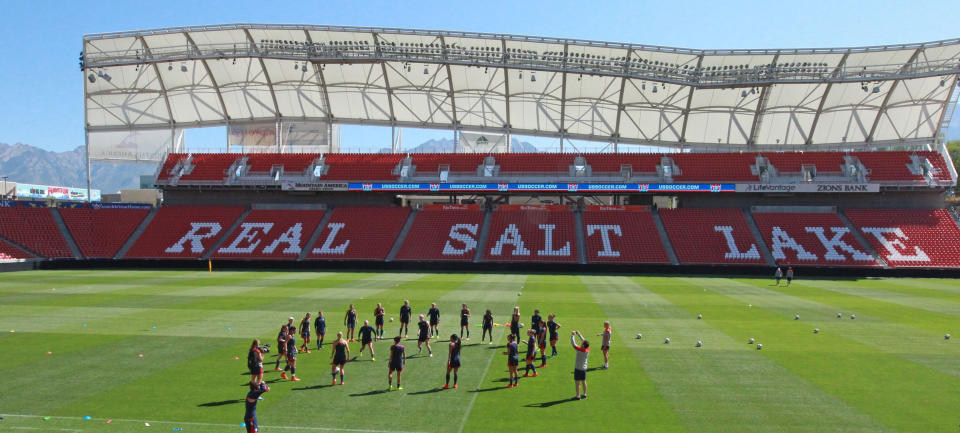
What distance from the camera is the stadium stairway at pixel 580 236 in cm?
4256

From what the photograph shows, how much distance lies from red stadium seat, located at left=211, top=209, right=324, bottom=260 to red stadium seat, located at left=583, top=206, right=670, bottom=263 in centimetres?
2248

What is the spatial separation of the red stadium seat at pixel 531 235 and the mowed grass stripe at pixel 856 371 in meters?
19.8

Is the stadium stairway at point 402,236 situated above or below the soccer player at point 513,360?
above

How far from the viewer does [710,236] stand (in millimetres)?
44156

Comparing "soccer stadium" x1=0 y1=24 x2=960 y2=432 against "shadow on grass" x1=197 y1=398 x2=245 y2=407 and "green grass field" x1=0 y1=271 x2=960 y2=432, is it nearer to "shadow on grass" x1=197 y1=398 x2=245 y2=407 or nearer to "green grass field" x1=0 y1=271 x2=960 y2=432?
"green grass field" x1=0 y1=271 x2=960 y2=432

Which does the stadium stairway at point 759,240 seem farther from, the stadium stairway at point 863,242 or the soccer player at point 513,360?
the soccer player at point 513,360

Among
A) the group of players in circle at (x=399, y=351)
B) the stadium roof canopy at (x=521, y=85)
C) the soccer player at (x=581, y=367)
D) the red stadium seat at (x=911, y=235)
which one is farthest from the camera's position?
the stadium roof canopy at (x=521, y=85)

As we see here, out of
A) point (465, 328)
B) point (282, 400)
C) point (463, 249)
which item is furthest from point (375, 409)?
point (463, 249)

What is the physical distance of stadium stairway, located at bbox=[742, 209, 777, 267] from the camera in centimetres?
4088

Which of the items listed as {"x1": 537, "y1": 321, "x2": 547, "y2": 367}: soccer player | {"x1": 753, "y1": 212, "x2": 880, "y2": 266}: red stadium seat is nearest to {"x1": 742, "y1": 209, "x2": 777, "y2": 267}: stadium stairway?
{"x1": 753, "y1": 212, "x2": 880, "y2": 266}: red stadium seat

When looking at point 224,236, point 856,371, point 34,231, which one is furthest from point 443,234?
point 856,371

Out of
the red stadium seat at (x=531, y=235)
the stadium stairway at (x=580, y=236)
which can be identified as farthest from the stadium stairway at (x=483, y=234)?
the stadium stairway at (x=580, y=236)

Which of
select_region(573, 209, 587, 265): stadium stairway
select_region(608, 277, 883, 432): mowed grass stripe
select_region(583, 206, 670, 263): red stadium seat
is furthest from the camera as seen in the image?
select_region(573, 209, 587, 265): stadium stairway

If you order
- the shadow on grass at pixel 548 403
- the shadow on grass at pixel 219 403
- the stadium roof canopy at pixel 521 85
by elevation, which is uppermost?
the stadium roof canopy at pixel 521 85
